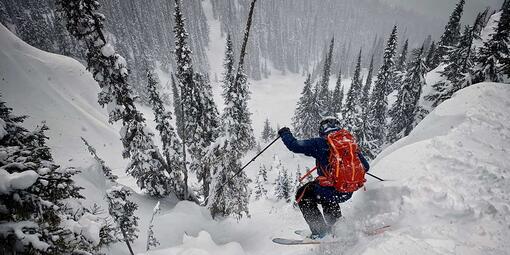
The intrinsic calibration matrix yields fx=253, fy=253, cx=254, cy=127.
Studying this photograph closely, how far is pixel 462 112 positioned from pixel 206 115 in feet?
56.2

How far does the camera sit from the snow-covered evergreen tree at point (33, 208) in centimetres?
342

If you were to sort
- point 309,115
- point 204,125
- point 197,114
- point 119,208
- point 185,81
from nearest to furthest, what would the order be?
point 119,208, point 185,81, point 197,114, point 204,125, point 309,115

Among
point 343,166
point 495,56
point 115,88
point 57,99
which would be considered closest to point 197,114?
point 115,88

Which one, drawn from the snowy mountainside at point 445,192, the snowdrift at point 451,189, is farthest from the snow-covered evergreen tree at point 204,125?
the snowdrift at point 451,189

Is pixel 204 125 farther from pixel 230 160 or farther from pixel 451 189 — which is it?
pixel 451 189

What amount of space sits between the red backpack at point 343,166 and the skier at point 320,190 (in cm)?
17

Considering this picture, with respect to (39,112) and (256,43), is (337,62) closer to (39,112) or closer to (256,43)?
(256,43)

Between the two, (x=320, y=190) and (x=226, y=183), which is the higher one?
(x=320, y=190)

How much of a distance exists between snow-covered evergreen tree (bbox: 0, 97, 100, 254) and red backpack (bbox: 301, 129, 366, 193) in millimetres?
4506

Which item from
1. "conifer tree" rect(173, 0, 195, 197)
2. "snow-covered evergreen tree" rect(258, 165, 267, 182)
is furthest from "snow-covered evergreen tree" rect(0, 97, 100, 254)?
"snow-covered evergreen tree" rect(258, 165, 267, 182)

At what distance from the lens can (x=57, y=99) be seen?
32.5 m

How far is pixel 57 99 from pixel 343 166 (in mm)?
38769

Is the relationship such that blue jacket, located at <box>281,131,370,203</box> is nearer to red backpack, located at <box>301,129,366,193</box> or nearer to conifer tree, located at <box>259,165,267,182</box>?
red backpack, located at <box>301,129,366,193</box>

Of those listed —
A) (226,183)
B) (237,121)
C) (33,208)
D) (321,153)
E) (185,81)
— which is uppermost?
(33,208)
